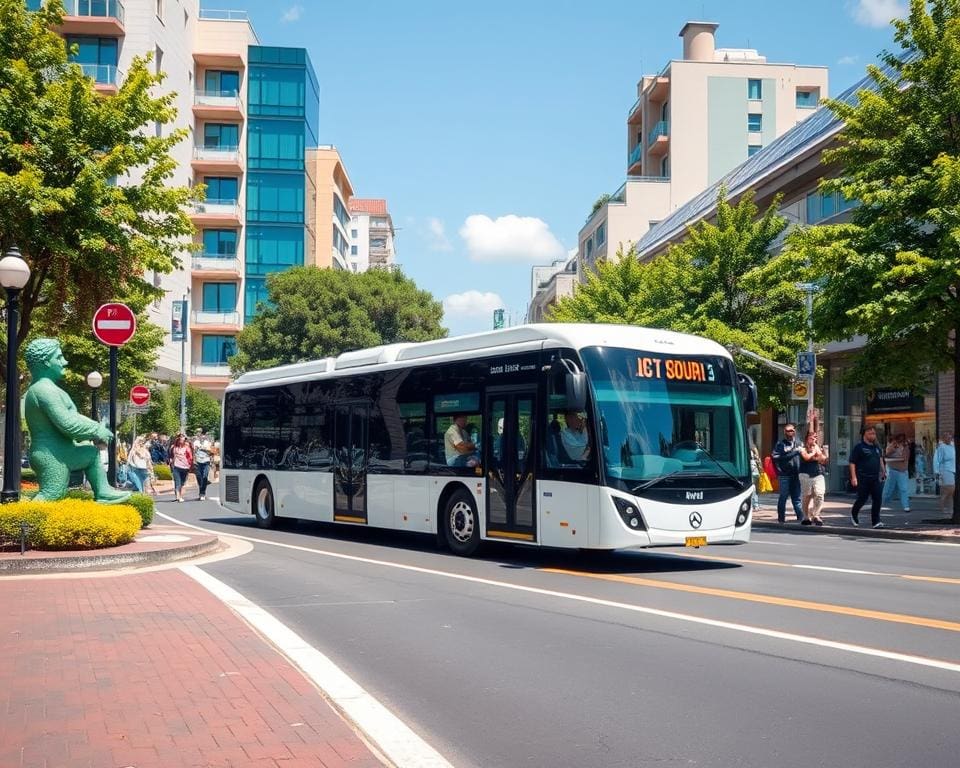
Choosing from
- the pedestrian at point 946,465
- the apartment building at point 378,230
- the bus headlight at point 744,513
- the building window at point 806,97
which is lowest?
the bus headlight at point 744,513

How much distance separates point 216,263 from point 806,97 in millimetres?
36839

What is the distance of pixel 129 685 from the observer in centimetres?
689

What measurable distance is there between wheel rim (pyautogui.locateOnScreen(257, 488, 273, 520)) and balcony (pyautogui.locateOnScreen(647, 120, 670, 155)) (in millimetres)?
50192

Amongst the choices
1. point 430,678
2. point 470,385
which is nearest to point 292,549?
point 470,385

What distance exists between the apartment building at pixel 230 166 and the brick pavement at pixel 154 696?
48089 millimetres

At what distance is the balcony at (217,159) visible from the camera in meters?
66.3

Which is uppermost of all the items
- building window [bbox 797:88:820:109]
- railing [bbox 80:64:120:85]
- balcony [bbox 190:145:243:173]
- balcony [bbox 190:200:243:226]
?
building window [bbox 797:88:820:109]

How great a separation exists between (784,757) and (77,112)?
17103 millimetres

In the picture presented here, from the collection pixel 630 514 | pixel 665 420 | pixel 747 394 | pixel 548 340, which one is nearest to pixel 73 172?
pixel 548 340

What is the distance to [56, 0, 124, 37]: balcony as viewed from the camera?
173 feet

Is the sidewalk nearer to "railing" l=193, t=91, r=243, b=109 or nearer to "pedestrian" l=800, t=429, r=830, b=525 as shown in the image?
"pedestrian" l=800, t=429, r=830, b=525

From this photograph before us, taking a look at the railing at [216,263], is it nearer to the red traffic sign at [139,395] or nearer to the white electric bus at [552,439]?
the red traffic sign at [139,395]

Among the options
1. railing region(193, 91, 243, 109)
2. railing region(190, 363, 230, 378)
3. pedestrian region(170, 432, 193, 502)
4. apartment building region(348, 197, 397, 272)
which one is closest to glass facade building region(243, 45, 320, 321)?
railing region(190, 363, 230, 378)

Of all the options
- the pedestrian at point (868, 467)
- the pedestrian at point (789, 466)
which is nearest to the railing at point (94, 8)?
the pedestrian at point (789, 466)
